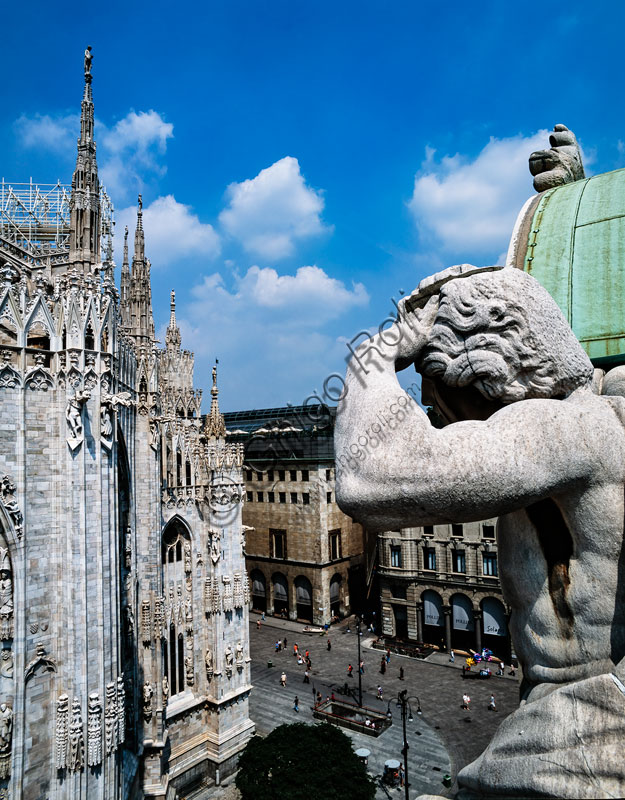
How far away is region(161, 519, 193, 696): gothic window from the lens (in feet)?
93.7

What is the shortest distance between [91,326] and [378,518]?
16216 millimetres

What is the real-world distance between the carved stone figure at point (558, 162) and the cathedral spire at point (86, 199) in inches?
625

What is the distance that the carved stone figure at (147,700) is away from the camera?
80.7 ft

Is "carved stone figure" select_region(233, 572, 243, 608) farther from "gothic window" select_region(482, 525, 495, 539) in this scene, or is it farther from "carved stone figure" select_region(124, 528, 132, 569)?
"gothic window" select_region(482, 525, 495, 539)

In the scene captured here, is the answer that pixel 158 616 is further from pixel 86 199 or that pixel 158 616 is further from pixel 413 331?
pixel 413 331

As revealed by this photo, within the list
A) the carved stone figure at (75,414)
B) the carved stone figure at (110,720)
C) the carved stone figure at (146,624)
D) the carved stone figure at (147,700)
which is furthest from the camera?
the carved stone figure at (146,624)

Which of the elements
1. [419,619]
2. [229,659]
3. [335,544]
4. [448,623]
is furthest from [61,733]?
[335,544]

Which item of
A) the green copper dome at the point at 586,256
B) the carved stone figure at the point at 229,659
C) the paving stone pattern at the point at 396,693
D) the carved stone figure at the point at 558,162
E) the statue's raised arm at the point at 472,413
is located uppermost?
the carved stone figure at the point at 558,162

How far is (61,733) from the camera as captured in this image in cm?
1597

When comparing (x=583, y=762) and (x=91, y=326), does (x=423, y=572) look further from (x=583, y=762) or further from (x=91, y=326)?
(x=583, y=762)

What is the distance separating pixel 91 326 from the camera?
17.5 m

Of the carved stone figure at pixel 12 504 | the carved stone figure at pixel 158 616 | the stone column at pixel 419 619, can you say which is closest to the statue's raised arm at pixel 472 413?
the carved stone figure at pixel 12 504

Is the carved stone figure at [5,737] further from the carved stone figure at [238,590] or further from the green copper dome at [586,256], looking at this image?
the green copper dome at [586,256]

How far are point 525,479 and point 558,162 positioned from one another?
12.8 feet
